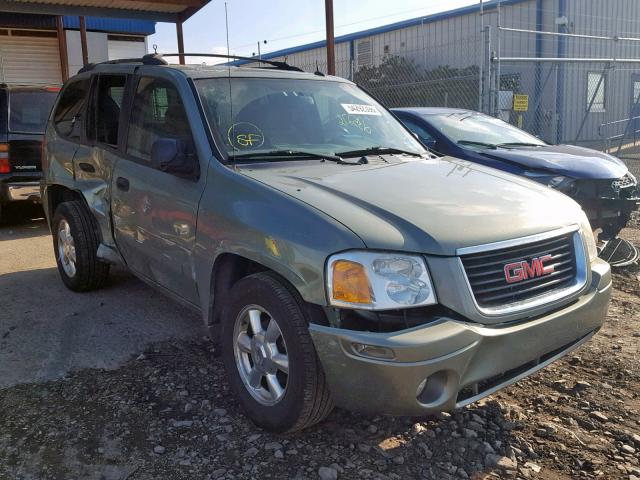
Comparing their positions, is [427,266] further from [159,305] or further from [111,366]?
[159,305]

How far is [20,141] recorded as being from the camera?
25.2 feet

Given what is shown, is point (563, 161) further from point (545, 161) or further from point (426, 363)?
point (426, 363)

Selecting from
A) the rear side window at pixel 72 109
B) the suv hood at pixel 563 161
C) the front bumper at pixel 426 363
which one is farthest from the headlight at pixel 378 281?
the suv hood at pixel 563 161

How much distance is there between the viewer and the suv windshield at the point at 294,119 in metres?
3.63

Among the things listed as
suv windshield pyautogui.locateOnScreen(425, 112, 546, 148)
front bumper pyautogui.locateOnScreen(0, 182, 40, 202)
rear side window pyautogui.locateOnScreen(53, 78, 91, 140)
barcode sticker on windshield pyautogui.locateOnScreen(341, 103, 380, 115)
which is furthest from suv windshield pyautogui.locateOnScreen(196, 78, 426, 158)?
front bumper pyautogui.locateOnScreen(0, 182, 40, 202)

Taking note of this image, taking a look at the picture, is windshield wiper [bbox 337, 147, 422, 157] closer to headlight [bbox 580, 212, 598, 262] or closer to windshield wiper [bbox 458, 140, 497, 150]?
headlight [bbox 580, 212, 598, 262]

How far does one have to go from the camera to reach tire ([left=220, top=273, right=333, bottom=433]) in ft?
8.71

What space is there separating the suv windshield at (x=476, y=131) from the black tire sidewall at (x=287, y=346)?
4373mm

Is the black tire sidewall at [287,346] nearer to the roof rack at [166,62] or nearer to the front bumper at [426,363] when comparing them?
the front bumper at [426,363]

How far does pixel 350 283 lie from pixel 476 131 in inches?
200

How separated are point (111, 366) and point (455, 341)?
2402mm

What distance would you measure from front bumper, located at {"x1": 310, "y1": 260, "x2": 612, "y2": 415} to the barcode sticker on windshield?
2.09m

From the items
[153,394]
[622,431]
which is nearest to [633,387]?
[622,431]

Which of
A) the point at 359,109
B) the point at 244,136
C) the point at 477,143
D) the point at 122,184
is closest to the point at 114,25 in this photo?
the point at 477,143
